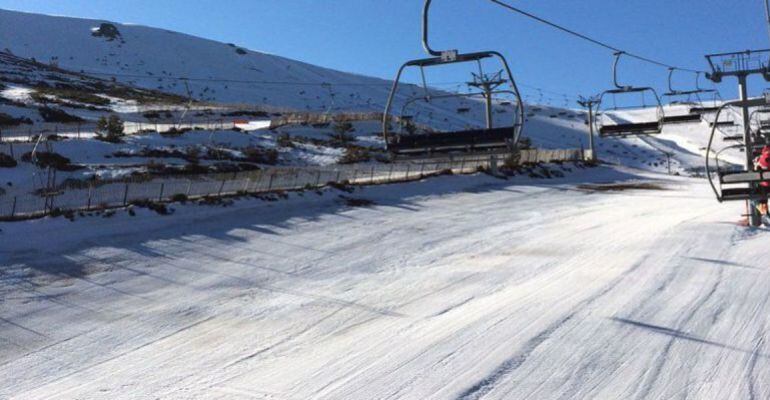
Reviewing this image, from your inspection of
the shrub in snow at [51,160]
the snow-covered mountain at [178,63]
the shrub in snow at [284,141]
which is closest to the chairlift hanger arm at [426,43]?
the shrub in snow at [51,160]

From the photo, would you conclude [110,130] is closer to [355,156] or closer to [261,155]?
[261,155]

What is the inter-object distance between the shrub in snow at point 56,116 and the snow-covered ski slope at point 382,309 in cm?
3632

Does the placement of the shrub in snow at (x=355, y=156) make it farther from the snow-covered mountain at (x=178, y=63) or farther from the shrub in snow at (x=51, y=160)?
the snow-covered mountain at (x=178, y=63)

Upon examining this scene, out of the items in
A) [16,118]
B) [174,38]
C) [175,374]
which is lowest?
[175,374]

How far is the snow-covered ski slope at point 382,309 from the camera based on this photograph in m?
6.53

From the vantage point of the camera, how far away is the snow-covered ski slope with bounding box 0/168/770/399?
6531 mm

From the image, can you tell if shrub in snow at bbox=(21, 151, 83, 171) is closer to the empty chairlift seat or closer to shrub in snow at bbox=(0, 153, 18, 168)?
shrub in snow at bbox=(0, 153, 18, 168)

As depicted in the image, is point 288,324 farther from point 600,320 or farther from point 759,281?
point 759,281

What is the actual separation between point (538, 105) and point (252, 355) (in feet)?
397

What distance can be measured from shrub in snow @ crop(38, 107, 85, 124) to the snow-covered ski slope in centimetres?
3632

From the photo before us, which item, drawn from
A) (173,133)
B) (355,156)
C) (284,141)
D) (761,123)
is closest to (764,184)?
(761,123)

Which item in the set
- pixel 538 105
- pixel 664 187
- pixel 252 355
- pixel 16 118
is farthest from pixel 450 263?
pixel 538 105

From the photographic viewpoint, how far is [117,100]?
70.9m

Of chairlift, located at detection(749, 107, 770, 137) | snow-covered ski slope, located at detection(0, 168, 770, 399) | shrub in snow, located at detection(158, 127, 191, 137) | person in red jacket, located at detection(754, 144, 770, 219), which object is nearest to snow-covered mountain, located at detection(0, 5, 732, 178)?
shrub in snow, located at detection(158, 127, 191, 137)
